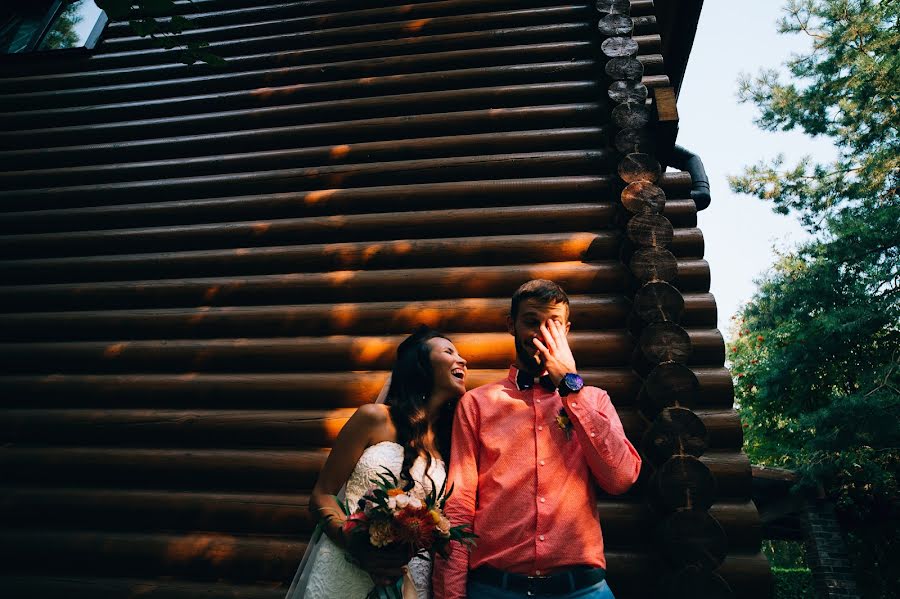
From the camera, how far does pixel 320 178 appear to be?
450 cm

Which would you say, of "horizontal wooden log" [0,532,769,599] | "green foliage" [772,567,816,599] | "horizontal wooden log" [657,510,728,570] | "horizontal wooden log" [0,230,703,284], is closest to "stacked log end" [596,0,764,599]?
"horizontal wooden log" [657,510,728,570]

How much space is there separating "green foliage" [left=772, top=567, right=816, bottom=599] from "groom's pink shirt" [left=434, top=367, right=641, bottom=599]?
2296cm

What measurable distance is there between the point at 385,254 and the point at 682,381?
2.45 metres

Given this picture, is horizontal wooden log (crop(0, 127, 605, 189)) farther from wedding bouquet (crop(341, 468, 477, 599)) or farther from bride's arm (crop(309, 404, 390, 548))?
wedding bouquet (crop(341, 468, 477, 599))

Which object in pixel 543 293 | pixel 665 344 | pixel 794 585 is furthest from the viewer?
pixel 794 585

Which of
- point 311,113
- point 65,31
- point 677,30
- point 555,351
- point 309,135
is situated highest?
point 65,31

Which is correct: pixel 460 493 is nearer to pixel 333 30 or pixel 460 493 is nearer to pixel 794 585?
pixel 333 30

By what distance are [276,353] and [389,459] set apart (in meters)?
1.89

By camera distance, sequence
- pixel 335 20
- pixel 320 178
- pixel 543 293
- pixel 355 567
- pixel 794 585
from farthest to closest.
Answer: pixel 794 585, pixel 335 20, pixel 320 178, pixel 543 293, pixel 355 567

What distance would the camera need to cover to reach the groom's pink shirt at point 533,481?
6.37ft

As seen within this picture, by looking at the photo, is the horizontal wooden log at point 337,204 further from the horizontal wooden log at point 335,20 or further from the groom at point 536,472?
the horizontal wooden log at point 335,20

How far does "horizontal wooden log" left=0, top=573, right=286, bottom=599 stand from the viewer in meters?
3.05

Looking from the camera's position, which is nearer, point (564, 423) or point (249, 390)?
point (564, 423)

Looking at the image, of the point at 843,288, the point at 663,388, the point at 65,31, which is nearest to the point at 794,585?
the point at 843,288
